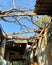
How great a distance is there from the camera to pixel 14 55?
1364cm

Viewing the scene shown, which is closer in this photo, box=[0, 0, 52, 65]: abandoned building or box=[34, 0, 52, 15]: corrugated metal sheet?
box=[34, 0, 52, 15]: corrugated metal sheet

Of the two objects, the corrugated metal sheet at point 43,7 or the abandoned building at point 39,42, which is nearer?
the corrugated metal sheet at point 43,7

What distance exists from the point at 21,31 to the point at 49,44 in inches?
69.1

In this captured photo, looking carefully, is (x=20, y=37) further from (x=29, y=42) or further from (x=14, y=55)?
(x=14, y=55)

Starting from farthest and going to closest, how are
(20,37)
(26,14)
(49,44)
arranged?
1. (20,37)
2. (49,44)
3. (26,14)

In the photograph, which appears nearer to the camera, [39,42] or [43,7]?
[43,7]

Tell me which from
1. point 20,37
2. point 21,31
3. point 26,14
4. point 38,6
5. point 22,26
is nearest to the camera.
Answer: point 38,6

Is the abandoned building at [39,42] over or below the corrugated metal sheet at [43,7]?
below

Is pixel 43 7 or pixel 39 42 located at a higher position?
pixel 43 7

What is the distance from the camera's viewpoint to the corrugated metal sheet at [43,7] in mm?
5195

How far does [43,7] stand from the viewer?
217 inches

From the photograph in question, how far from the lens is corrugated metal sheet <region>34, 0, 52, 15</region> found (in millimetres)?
5195

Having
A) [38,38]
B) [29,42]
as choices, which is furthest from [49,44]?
[29,42]

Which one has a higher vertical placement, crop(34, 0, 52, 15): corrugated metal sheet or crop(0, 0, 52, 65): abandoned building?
crop(34, 0, 52, 15): corrugated metal sheet
